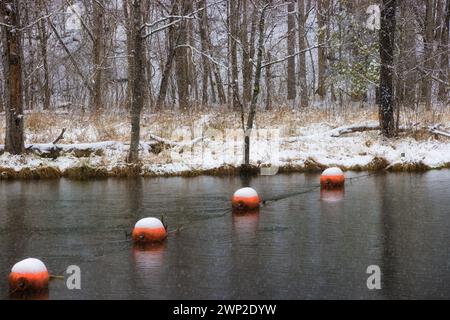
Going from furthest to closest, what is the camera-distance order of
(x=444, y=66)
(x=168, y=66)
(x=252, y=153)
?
(x=168, y=66) < (x=444, y=66) < (x=252, y=153)

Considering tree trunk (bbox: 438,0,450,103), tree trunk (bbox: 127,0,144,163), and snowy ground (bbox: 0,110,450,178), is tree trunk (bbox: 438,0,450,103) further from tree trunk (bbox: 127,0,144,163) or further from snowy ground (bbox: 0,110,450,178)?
tree trunk (bbox: 127,0,144,163)

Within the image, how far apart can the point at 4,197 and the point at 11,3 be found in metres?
5.59

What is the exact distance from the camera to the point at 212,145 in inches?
764

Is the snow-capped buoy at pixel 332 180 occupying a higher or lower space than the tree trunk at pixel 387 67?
lower

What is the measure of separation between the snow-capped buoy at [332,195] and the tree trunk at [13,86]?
329 inches

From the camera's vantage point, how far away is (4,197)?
47.1ft

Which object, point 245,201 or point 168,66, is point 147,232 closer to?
point 245,201

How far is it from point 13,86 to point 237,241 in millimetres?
10408

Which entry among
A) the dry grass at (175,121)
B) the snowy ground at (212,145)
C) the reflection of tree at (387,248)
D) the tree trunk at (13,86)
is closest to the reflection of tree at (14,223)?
the tree trunk at (13,86)

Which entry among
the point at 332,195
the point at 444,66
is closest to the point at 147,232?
the point at 332,195

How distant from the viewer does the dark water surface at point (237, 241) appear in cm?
758

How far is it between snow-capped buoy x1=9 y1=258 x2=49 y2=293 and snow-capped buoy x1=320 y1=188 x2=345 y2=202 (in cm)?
704

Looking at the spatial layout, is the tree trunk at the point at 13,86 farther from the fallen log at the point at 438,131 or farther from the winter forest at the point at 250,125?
the fallen log at the point at 438,131
